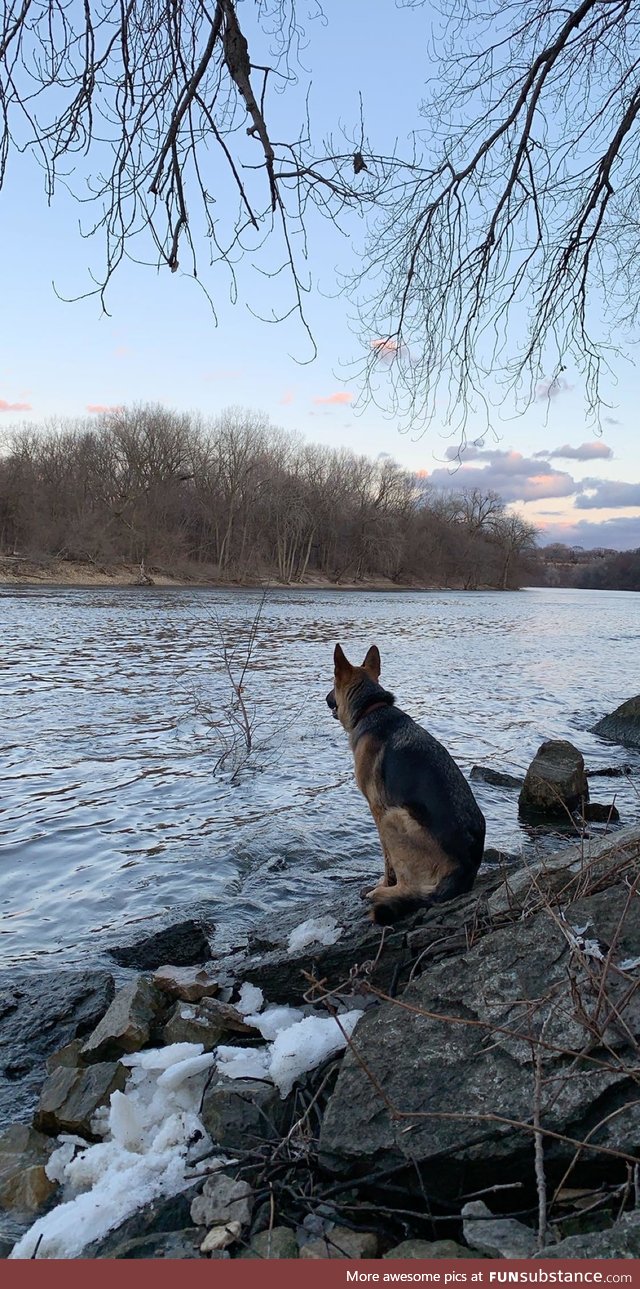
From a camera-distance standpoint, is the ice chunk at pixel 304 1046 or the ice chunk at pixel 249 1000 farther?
the ice chunk at pixel 249 1000

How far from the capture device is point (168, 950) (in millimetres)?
5441

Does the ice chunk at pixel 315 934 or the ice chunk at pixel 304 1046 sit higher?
the ice chunk at pixel 304 1046

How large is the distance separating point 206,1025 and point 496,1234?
1.91 m

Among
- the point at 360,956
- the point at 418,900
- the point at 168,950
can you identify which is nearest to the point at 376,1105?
the point at 360,956

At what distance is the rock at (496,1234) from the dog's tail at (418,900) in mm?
2184

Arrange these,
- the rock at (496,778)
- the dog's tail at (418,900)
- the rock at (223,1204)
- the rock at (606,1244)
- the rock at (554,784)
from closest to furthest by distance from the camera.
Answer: the rock at (606,1244) < the rock at (223,1204) < the dog's tail at (418,900) < the rock at (554,784) < the rock at (496,778)

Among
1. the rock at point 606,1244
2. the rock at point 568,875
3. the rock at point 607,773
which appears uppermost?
the rock at point 568,875

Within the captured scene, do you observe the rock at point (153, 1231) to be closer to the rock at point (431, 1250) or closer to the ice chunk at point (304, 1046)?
the ice chunk at point (304, 1046)

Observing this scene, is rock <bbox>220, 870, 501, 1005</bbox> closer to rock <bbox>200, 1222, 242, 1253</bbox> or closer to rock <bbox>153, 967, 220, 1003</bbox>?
rock <bbox>153, 967, 220, 1003</bbox>

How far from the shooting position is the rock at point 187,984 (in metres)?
4.20

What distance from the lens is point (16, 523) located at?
64.2 m

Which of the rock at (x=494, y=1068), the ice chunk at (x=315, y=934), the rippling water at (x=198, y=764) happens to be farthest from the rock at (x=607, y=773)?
the rock at (x=494, y=1068)

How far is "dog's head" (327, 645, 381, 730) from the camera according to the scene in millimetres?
6594

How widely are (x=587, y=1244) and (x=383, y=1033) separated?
1201mm
